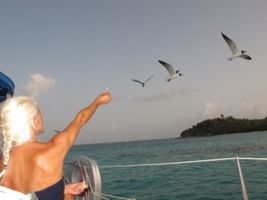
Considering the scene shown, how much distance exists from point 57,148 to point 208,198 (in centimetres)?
1408

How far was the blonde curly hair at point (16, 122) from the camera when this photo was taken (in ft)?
7.61

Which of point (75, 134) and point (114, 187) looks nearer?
point (75, 134)

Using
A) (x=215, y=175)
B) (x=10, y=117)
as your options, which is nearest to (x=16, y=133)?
(x=10, y=117)

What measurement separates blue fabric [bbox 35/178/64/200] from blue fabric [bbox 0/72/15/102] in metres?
1.59

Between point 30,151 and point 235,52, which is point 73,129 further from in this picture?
point 235,52

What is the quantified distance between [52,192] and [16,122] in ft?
1.63

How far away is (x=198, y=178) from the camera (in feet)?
73.9

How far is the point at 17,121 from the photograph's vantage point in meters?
2.32

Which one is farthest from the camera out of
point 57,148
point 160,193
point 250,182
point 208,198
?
point 250,182

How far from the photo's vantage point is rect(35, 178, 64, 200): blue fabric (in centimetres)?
226

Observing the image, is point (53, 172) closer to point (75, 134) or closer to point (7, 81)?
point (75, 134)

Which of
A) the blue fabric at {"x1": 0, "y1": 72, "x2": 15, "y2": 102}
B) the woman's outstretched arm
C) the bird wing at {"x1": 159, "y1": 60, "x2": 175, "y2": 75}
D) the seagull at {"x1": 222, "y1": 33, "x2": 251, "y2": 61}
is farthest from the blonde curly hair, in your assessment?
the bird wing at {"x1": 159, "y1": 60, "x2": 175, "y2": 75}

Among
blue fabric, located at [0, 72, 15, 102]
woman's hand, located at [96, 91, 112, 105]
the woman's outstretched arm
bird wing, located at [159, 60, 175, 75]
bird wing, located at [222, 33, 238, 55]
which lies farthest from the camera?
bird wing, located at [159, 60, 175, 75]

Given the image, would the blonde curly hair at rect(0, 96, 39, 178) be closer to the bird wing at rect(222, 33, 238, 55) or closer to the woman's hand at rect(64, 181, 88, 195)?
the woman's hand at rect(64, 181, 88, 195)
